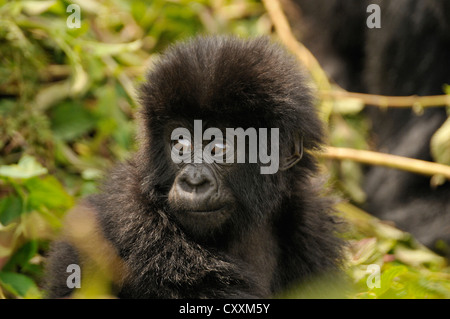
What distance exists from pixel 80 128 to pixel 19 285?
1546mm

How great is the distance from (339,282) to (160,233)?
3.37 feet

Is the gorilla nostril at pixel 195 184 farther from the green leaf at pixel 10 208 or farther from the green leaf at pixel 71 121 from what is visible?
the green leaf at pixel 71 121

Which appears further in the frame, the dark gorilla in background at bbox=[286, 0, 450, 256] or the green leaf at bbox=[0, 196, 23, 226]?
the dark gorilla in background at bbox=[286, 0, 450, 256]

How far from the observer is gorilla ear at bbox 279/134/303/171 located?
321cm

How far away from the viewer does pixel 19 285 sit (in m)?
3.58

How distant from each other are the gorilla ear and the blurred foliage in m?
0.68

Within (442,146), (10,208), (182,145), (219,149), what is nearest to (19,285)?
(10,208)

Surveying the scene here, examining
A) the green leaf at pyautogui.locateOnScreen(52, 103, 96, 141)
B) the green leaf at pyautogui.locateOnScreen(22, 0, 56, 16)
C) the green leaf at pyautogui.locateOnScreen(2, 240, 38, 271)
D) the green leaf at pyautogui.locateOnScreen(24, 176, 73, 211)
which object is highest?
the green leaf at pyautogui.locateOnScreen(22, 0, 56, 16)

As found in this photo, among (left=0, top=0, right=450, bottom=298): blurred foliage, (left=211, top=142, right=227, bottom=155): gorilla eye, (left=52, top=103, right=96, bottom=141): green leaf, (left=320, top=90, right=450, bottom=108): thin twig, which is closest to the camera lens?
(left=211, top=142, right=227, bottom=155): gorilla eye

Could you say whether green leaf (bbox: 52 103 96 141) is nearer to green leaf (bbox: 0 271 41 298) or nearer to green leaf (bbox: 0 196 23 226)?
green leaf (bbox: 0 196 23 226)

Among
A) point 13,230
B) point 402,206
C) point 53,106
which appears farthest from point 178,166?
point 402,206

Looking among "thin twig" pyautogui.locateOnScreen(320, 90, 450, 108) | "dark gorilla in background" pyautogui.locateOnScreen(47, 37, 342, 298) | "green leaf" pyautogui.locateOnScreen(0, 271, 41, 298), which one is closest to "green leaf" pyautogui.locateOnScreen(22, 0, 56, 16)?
"dark gorilla in background" pyautogui.locateOnScreen(47, 37, 342, 298)

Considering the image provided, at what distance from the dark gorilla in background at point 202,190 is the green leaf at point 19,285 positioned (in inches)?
8.4

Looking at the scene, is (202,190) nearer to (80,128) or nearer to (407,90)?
(80,128)
